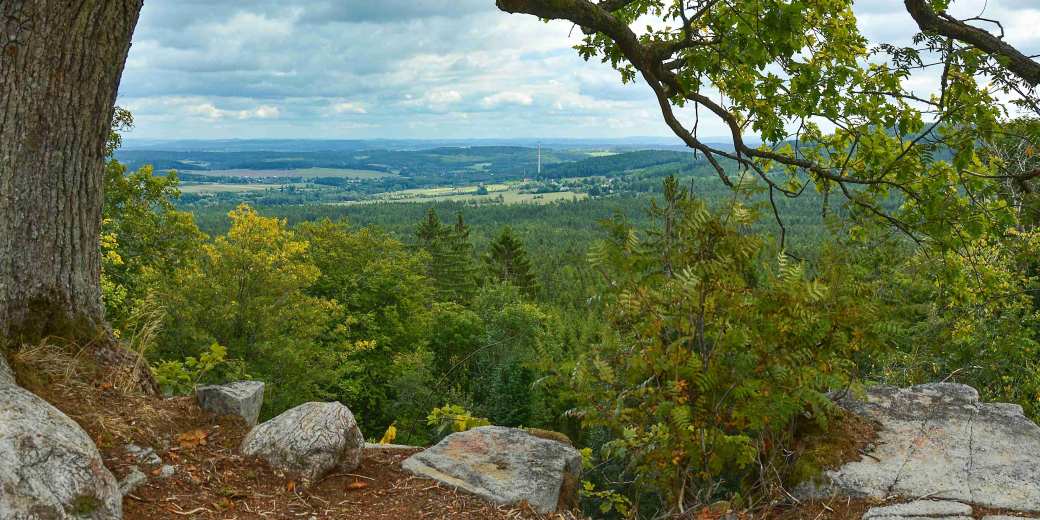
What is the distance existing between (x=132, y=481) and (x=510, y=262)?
50383 millimetres

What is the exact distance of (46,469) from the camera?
10.0 feet

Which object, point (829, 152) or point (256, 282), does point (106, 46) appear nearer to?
point (829, 152)

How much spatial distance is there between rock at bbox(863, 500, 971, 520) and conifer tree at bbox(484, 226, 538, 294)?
49334 mm

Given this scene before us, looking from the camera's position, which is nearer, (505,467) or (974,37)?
(974,37)

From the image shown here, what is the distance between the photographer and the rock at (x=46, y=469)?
2.90 metres

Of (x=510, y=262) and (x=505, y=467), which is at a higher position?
(x=505, y=467)

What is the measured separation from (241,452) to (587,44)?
457 cm

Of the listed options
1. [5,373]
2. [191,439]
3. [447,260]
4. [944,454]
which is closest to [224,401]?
[191,439]

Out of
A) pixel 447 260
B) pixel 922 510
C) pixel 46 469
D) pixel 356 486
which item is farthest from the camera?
pixel 447 260

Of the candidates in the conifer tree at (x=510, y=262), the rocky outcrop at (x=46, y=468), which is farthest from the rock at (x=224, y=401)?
the conifer tree at (x=510, y=262)

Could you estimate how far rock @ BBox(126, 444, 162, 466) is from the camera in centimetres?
391

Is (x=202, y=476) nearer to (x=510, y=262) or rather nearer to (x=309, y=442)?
(x=309, y=442)

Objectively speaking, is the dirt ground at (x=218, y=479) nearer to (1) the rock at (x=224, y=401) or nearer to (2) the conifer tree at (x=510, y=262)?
(1) the rock at (x=224, y=401)

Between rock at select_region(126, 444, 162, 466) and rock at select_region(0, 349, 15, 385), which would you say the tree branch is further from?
rock at select_region(0, 349, 15, 385)
